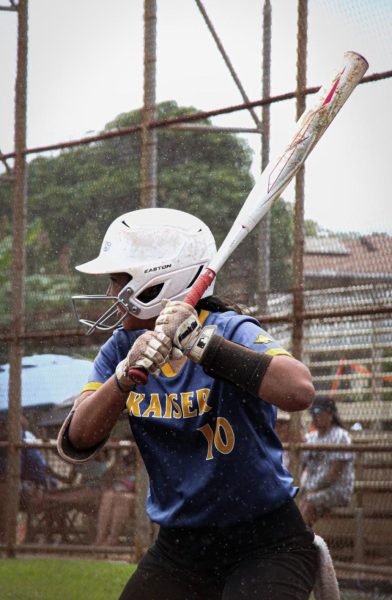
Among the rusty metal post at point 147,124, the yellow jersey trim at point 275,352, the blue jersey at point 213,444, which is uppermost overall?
the rusty metal post at point 147,124

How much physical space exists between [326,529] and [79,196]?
10.5 ft

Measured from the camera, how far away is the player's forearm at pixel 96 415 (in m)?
4.21

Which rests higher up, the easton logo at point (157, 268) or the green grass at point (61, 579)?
the easton logo at point (157, 268)

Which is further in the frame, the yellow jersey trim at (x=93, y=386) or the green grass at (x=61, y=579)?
the green grass at (x=61, y=579)

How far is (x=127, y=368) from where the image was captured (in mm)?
4059

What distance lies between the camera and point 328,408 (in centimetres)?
740

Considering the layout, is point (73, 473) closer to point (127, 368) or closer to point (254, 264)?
point (254, 264)

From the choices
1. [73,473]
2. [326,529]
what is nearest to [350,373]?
[326,529]

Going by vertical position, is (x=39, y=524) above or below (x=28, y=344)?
below

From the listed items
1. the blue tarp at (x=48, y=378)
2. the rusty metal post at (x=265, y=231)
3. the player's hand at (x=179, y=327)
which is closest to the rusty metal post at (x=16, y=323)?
the blue tarp at (x=48, y=378)

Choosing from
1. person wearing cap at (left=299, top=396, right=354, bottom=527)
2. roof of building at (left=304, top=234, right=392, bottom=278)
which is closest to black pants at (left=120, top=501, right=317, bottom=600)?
person wearing cap at (left=299, top=396, right=354, bottom=527)

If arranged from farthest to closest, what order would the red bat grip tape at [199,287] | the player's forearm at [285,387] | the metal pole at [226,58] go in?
the metal pole at [226,58] < the red bat grip tape at [199,287] < the player's forearm at [285,387]

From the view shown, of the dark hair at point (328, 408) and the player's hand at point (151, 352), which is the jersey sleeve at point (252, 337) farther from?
the dark hair at point (328, 408)

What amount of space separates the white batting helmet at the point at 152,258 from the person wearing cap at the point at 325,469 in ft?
9.65
